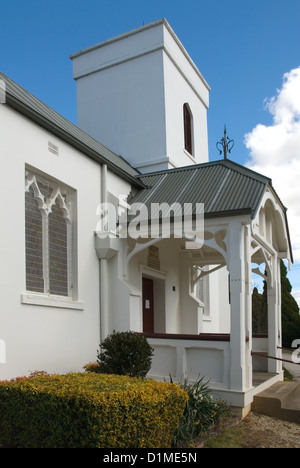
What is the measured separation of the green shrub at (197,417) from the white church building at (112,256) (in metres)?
1.01

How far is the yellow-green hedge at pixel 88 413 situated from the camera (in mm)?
5262

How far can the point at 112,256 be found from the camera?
404 inches

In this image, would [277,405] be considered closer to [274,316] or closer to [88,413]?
[274,316]

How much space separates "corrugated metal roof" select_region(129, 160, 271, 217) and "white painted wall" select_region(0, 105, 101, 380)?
1.89 meters

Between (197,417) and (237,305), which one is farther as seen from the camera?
(237,305)

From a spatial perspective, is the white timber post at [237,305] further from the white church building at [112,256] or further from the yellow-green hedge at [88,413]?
the yellow-green hedge at [88,413]

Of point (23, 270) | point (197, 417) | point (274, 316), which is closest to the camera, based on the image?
point (197, 417)

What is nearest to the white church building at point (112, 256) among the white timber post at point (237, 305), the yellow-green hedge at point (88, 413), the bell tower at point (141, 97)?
the white timber post at point (237, 305)

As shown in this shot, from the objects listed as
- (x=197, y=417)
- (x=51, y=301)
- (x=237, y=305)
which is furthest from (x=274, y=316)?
(x=51, y=301)

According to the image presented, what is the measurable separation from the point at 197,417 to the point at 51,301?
3.25 meters

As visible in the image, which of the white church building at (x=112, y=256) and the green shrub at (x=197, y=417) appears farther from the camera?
the white church building at (x=112, y=256)

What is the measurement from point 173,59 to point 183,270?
25.6 feet

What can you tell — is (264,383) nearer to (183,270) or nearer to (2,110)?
(183,270)

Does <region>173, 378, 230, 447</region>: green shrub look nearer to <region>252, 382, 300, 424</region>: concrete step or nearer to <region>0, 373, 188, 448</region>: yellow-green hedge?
<region>0, 373, 188, 448</region>: yellow-green hedge
